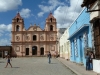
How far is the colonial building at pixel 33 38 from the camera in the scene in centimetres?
6431

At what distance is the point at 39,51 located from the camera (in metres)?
64.3

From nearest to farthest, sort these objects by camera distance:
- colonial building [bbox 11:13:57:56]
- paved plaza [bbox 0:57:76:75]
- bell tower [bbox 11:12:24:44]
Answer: paved plaza [bbox 0:57:76:75]
colonial building [bbox 11:13:57:56]
bell tower [bbox 11:12:24:44]

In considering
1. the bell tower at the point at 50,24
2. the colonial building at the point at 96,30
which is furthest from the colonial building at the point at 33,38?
the colonial building at the point at 96,30

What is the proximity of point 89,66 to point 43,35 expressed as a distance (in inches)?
2046

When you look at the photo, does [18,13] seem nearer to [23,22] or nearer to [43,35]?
[23,22]

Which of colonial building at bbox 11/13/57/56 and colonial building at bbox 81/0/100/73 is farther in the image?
colonial building at bbox 11/13/57/56

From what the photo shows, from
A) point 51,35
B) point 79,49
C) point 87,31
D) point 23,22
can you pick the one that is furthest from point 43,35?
point 87,31

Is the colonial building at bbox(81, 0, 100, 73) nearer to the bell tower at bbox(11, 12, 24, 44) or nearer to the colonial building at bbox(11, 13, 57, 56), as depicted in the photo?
the colonial building at bbox(11, 13, 57, 56)

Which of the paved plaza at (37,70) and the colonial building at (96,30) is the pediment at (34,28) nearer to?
the paved plaza at (37,70)

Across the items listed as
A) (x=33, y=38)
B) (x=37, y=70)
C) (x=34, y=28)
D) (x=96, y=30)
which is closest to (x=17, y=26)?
(x=34, y=28)

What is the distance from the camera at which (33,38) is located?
6619cm

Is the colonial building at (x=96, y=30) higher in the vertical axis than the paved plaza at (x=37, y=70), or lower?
higher

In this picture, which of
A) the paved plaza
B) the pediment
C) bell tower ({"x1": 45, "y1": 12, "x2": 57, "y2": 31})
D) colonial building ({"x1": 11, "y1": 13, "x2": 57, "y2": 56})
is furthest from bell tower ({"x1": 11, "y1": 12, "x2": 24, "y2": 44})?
the paved plaza

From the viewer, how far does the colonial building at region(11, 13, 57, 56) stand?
64.3m
